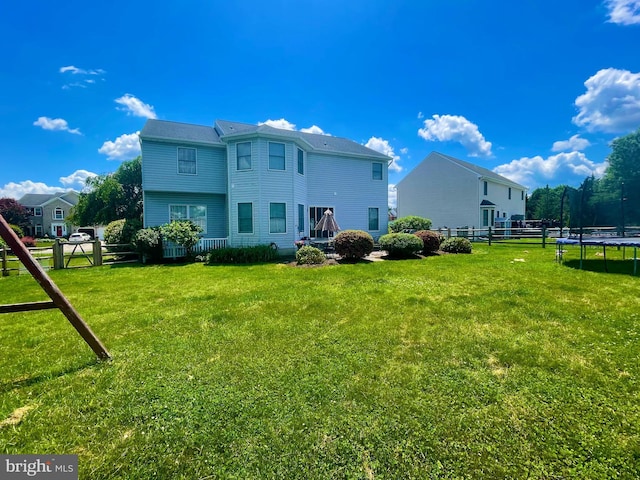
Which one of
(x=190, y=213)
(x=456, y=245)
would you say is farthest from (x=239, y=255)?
(x=456, y=245)

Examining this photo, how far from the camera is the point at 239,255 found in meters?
13.0

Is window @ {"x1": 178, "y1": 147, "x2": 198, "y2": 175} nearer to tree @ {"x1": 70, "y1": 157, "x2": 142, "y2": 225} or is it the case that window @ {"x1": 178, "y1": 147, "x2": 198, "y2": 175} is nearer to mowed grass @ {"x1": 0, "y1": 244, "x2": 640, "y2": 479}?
mowed grass @ {"x1": 0, "y1": 244, "x2": 640, "y2": 479}

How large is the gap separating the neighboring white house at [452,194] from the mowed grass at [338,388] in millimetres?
23106

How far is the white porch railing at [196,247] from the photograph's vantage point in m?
13.7

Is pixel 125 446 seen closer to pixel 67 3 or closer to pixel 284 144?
pixel 67 3

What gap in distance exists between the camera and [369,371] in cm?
335

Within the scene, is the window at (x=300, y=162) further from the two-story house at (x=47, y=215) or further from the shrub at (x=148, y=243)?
the two-story house at (x=47, y=215)

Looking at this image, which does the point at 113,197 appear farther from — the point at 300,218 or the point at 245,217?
the point at 300,218

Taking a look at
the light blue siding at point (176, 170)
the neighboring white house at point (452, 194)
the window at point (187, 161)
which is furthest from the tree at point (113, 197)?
the neighboring white house at point (452, 194)

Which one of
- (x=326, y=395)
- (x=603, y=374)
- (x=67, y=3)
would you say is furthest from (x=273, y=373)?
(x=67, y=3)

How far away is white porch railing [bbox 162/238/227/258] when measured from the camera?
44.9ft

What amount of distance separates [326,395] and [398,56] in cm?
1736

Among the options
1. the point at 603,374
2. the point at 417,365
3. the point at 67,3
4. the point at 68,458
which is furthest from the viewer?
the point at 67,3

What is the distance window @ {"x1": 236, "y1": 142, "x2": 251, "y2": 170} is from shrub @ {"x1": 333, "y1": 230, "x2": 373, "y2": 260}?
21.6 ft
